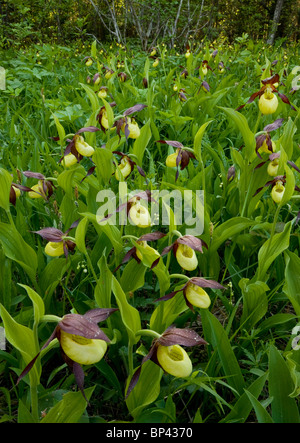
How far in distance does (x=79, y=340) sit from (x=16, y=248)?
0.59m

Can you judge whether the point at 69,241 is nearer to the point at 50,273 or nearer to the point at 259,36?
the point at 50,273

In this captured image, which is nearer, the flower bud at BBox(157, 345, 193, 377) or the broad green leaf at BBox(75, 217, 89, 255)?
the flower bud at BBox(157, 345, 193, 377)

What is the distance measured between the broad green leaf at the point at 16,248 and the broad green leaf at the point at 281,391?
30.4 inches

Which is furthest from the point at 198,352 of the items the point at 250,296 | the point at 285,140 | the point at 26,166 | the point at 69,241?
the point at 26,166

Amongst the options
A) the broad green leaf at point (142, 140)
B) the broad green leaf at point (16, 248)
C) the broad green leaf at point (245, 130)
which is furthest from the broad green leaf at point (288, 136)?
the broad green leaf at point (16, 248)

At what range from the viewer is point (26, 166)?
78.1 inches

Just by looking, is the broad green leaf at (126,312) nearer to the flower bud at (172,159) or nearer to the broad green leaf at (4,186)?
the broad green leaf at (4,186)

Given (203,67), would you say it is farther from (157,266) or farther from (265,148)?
(157,266)

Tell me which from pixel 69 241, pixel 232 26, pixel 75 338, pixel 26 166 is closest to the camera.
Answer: pixel 75 338

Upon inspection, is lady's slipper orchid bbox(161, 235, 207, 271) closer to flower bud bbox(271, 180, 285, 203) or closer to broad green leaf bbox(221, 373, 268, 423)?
broad green leaf bbox(221, 373, 268, 423)

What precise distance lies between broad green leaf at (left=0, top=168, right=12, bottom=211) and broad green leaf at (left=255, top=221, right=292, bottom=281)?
0.84 meters

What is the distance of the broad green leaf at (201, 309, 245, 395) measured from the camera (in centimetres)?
97

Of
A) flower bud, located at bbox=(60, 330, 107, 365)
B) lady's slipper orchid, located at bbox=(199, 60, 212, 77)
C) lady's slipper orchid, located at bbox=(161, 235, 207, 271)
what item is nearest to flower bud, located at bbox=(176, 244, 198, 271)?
lady's slipper orchid, located at bbox=(161, 235, 207, 271)
